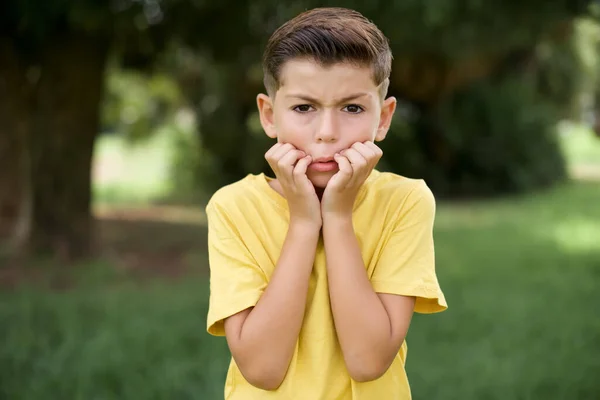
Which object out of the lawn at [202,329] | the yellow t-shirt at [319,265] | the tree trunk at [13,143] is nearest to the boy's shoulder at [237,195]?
the yellow t-shirt at [319,265]

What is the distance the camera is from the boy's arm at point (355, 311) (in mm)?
1640

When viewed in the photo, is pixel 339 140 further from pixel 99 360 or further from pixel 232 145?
pixel 232 145

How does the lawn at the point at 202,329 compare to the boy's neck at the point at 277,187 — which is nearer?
the boy's neck at the point at 277,187

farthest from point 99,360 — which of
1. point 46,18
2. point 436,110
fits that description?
point 436,110

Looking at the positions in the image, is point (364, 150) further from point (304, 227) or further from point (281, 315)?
point (281, 315)

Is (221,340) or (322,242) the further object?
(221,340)

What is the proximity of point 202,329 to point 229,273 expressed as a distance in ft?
12.9

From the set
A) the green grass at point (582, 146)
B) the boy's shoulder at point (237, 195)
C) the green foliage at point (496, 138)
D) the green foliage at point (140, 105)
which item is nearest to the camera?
the boy's shoulder at point (237, 195)

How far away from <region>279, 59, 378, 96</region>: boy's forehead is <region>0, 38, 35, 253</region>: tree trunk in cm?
659

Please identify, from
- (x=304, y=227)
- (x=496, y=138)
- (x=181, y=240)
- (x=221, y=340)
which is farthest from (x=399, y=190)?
(x=496, y=138)

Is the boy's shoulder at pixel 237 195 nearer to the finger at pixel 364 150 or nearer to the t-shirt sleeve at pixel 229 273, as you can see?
the t-shirt sleeve at pixel 229 273

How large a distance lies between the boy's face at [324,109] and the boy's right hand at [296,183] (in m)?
0.03

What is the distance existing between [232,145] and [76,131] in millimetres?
7545

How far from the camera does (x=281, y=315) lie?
5.35 ft
